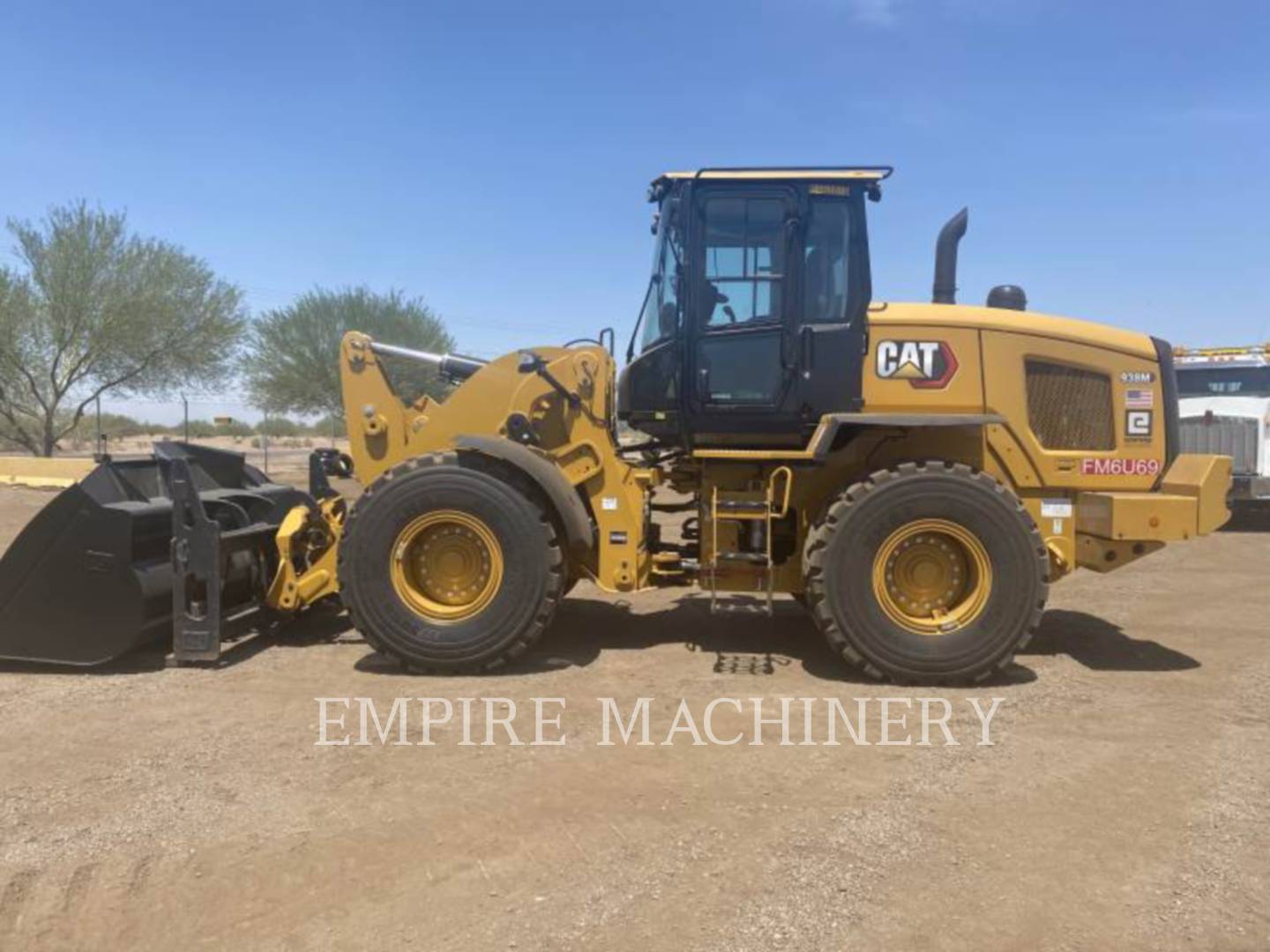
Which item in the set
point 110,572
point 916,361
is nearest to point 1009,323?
point 916,361

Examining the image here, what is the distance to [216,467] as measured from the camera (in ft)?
21.8

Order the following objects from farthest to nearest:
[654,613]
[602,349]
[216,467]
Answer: [654,613]
[216,467]
[602,349]

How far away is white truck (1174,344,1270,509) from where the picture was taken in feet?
44.3

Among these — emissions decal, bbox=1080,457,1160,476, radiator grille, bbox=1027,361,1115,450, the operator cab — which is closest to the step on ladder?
the operator cab

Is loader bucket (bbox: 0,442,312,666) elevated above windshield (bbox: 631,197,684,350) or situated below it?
below

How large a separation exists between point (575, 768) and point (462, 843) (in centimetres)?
79

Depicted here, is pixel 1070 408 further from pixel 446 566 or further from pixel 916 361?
pixel 446 566

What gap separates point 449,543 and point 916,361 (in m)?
3.05

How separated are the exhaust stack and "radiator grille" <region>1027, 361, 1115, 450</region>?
94 cm

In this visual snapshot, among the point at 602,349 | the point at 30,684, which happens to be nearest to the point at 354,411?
the point at 602,349

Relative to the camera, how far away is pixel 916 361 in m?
5.66

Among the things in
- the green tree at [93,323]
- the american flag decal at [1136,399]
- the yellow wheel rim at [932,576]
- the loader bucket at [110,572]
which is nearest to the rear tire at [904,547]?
the yellow wheel rim at [932,576]

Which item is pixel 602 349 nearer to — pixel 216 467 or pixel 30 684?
pixel 216 467

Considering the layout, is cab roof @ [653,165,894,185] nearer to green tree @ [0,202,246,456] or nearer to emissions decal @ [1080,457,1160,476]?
emissions decal @ [1080,457,1160,476]
